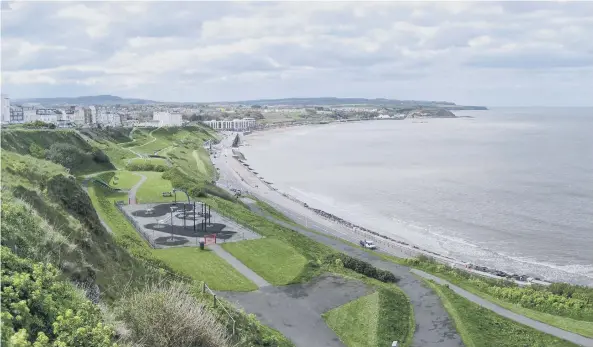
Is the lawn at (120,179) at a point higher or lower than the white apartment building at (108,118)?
lower

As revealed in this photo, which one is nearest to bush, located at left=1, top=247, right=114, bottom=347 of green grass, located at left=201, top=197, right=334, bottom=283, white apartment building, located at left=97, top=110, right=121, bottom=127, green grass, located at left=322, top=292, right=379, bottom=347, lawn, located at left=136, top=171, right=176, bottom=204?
green grass, located at left=322, top=292, right=379, bottom=347

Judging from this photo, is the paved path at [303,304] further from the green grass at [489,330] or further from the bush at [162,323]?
the bush at [162,323]

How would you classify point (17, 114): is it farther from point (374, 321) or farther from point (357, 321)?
point (374, 321)

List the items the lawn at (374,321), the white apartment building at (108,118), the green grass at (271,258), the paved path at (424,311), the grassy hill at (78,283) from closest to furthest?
the grassy hill at (78,283)
the lawn at (374,321)
the paved path at (424,311)
the green grass at (271,258)
the white apartment building at (108,118)

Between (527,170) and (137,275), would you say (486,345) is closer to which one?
(137,275)

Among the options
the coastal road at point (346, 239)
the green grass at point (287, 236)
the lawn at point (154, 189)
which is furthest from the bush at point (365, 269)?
the lawn at point (154, 189)

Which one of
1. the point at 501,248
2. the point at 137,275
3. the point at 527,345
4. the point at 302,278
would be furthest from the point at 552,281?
the point at 137,275

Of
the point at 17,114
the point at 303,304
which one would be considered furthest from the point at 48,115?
the point at 303,304

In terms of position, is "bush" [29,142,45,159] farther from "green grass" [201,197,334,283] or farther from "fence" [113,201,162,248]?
"green grass" [201,197,334,283]
